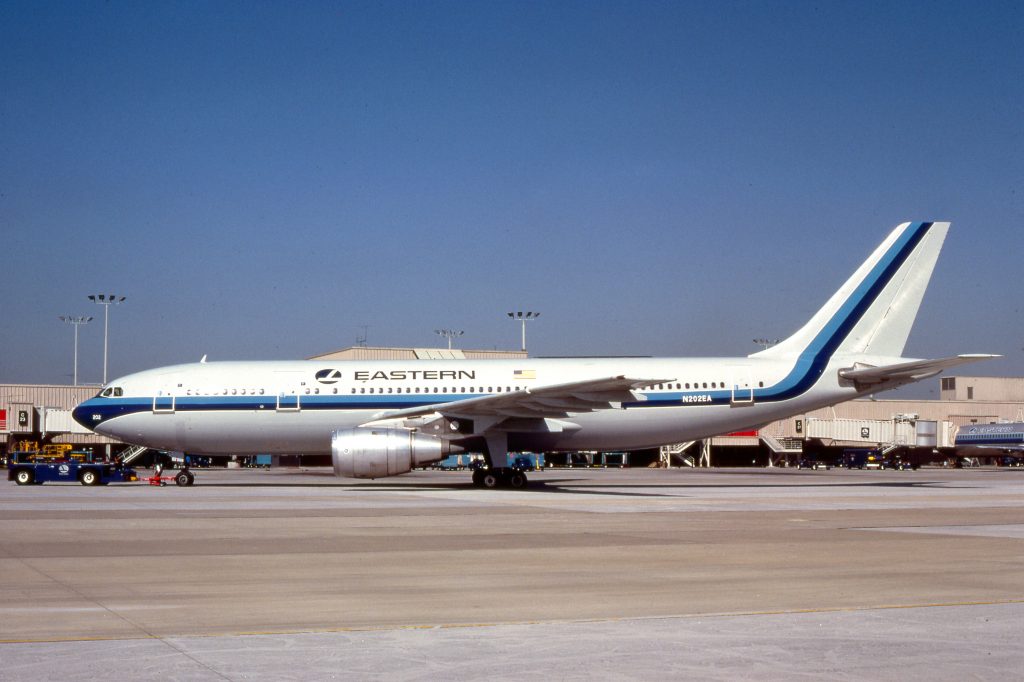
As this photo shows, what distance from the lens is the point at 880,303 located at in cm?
3738

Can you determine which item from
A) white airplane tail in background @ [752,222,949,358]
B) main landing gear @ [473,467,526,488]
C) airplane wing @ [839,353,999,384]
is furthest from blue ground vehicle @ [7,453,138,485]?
airplane wing @ [839,353,999,384]

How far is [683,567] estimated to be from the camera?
13.0m

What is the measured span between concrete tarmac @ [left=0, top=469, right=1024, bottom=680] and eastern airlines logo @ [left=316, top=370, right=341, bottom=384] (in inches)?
534

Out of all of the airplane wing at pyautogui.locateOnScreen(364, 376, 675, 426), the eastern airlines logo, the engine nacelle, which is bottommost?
the engine nacelle

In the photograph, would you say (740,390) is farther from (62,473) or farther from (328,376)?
(62,473)

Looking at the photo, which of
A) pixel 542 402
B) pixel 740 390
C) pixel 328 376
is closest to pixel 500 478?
pixel 542 402

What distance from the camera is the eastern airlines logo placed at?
35250 mm

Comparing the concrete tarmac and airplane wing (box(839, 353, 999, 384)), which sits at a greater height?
airplane wing (box(839, 353, 999, 384))

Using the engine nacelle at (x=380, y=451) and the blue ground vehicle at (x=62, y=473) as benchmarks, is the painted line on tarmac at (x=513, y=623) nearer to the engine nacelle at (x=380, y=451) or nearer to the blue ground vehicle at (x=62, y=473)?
the engine nacelle at (x=380, y=451)

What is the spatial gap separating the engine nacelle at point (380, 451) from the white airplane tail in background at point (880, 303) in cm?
1297

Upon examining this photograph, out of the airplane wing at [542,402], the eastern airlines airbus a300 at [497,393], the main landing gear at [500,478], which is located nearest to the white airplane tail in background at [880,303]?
the eastern airlines airbus a300 at [497,393]

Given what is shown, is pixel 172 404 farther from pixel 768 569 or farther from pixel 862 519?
pixel 768 569

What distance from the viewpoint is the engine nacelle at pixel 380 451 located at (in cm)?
3058

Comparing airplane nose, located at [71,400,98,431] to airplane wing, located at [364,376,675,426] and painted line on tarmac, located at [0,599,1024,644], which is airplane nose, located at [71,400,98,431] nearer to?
airplane wing, located at [364,376,675,426]
